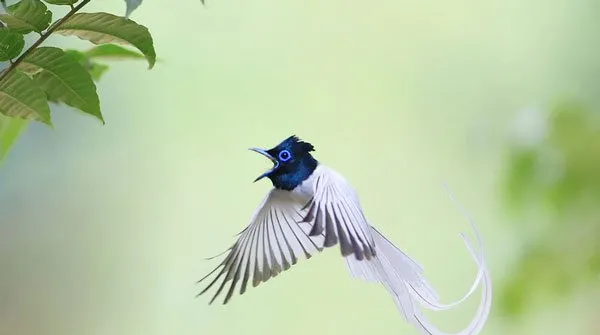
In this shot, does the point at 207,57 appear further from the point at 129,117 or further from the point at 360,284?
the point at 360,284

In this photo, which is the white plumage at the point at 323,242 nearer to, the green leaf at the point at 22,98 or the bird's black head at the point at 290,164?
the bird's black head at the point at 290,164

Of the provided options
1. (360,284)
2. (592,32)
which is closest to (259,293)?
(360,284)

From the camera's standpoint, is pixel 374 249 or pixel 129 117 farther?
pixel 129 117

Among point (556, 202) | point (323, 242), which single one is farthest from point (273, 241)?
point (556, 202)

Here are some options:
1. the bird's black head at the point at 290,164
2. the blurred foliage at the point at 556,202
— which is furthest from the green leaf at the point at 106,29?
the blurred foliage at the point at 556,202

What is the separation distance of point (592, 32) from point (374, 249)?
535 millimetres

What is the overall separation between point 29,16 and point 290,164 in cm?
23

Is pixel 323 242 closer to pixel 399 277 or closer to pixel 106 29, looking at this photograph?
pixel 399 277

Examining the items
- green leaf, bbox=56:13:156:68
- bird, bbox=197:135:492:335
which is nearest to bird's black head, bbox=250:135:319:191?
bird, bbox=197:135:492:335

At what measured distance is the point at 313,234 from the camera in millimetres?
549

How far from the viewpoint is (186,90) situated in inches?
34.1

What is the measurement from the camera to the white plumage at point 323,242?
1.81 ft

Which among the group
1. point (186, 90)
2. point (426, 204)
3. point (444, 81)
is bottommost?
point (426, 204)

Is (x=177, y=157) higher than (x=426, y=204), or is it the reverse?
(x=177, y=157)
